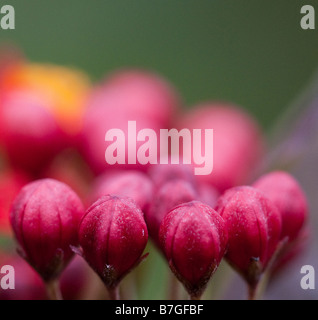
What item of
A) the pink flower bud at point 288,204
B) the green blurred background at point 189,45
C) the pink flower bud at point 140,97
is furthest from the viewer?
the green blurred background at point 189,45

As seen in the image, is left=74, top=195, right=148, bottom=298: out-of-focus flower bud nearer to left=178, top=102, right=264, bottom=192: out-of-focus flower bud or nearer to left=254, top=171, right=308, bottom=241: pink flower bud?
left=254, top=171, right=308, bottom=241: pink flower bud

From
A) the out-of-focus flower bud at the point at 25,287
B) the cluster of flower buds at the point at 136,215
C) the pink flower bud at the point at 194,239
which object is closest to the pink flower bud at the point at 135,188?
the cluster of flower buds at the point at 136,215

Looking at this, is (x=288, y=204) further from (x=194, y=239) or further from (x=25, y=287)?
(x=25, y=287)

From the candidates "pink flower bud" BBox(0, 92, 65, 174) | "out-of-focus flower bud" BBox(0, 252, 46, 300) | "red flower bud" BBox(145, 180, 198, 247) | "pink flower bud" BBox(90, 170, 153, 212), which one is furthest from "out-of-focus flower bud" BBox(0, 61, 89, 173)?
"red flower bud" BBox(145, 180, 198, 247)

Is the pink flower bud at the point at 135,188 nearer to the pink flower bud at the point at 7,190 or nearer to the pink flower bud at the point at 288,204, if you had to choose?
the pink flower bud at the point at 288,204

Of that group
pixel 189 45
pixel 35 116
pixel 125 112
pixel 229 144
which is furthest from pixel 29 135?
pixel 189 45
